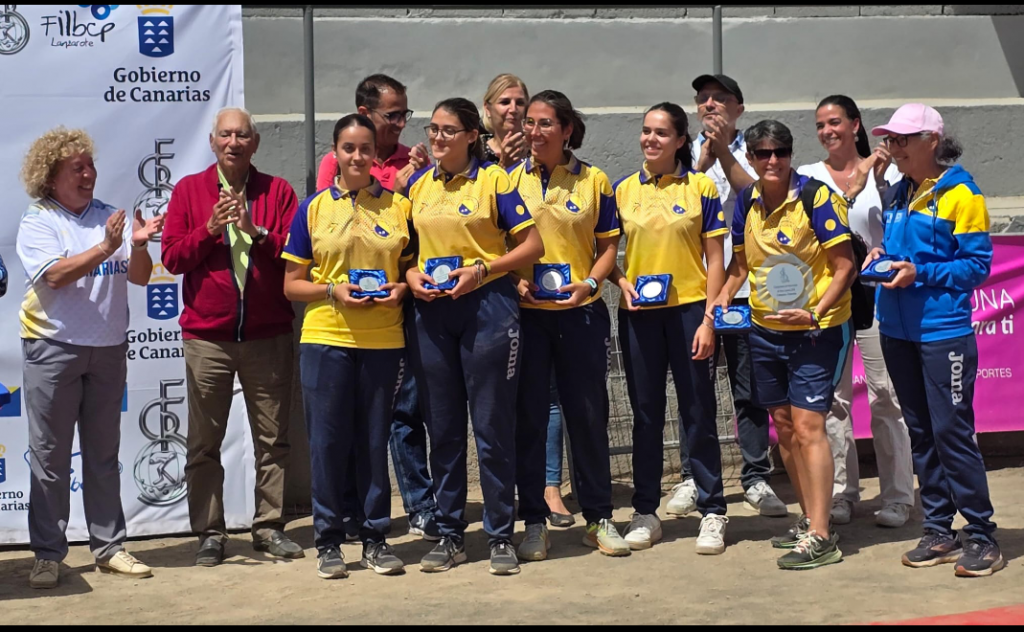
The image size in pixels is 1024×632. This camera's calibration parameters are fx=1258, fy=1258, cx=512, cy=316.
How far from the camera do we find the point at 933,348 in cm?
555

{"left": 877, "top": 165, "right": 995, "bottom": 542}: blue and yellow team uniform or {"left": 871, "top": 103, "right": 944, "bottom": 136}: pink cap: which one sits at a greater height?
{"left": 871, "top": 103, "right": 944, "bottom": 136}: pink cap

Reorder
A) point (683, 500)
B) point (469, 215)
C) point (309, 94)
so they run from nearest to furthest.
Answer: point (469, 215), point (683, 500), point (309, 94)

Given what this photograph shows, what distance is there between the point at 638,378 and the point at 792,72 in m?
4.89

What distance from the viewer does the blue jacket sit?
5.47 m

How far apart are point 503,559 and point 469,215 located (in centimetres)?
156

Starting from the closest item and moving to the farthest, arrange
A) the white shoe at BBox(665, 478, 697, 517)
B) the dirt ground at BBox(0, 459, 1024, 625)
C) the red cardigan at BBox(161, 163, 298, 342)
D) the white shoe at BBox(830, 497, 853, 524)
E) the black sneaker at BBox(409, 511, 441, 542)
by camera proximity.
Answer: the dirt ground at BBox(0, 459, 1024, 625) → the red cardigan at BBox(161, 163, 298, 342) → the black sneaker at BBox(409, 511, 441, 542) → the white shoe at BBox(830, 497, 853, 524) → the white shoe at BBox(665, 478, 697, 517)

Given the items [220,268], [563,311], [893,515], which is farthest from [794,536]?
[220,268]

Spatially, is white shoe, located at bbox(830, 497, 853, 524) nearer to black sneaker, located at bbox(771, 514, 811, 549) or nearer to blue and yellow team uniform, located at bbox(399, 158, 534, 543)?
black sneaker, located at bbox(771, 514, 811, 549)

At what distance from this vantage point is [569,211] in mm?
5895

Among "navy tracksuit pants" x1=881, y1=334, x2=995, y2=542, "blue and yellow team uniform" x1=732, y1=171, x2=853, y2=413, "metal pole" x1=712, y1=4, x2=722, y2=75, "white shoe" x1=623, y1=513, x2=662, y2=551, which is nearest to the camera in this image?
"navy tracksuit pants" x1=881, y1=334, x2=995, y2=542

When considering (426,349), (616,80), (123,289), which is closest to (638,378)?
(426,349)

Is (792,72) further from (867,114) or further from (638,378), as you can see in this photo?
(638,378)

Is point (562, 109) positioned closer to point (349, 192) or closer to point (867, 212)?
point (349, 192)

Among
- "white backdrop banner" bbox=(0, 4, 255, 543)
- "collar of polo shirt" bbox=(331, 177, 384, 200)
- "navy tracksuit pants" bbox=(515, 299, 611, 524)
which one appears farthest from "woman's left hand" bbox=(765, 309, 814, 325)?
"white backdrop banner" bbox=(0, 4, 255, 543)
